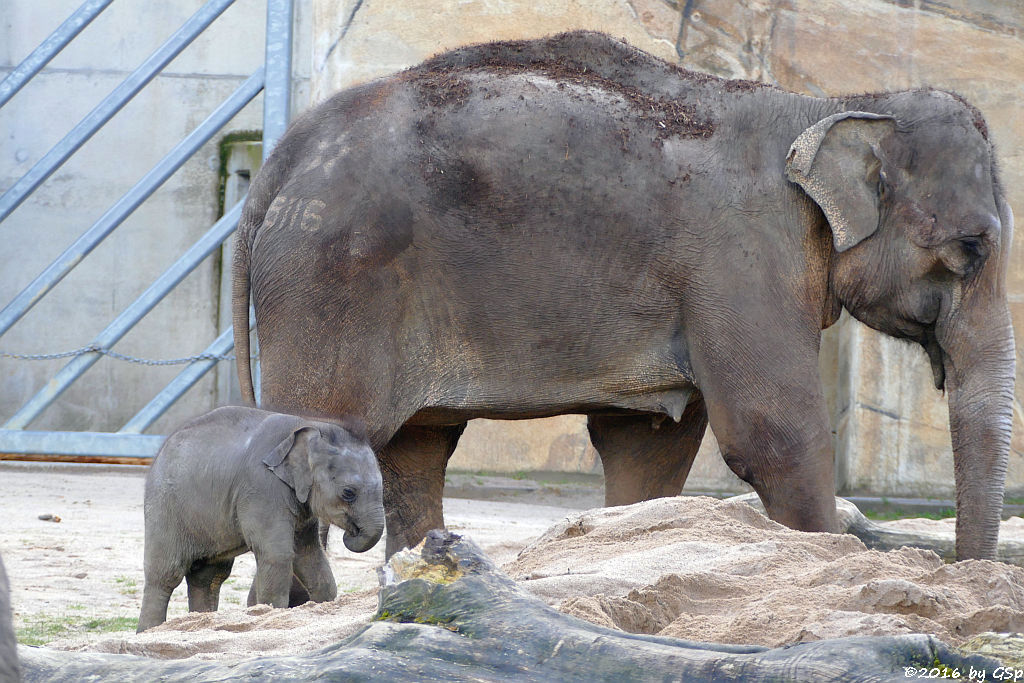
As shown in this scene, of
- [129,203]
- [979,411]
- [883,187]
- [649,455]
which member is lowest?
[129,203]

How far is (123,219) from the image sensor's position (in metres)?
8.59

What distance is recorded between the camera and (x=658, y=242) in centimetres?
412

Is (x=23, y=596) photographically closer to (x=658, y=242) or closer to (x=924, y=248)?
(x=658, y=242)

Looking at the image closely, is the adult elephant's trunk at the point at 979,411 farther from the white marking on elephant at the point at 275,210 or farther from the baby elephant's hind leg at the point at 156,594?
the baby elephant's hind leg at the point at 156,594

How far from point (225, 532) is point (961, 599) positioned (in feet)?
6.79

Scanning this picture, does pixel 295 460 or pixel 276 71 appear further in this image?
pixel 276 71

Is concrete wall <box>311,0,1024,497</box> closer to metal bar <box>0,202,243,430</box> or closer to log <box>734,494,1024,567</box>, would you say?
metal bar <box>0,202,243,430</box>

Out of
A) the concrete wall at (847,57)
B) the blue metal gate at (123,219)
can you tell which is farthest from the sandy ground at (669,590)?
the concrete wall at (847,57)

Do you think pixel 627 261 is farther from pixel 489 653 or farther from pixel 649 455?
pixel 489 653

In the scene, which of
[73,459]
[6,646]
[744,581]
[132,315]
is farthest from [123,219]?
[6,646]

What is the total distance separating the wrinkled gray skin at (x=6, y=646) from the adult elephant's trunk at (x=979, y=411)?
130 inches

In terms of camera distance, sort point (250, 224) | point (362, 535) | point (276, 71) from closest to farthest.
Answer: point (362, 535)
point (250, 224)
point (276, 71)

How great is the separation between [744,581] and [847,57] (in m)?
6.67

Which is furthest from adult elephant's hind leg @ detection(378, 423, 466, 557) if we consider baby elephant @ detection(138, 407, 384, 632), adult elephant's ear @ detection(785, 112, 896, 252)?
adult elephant's ear @ detection(785, 112, 896, 252)
